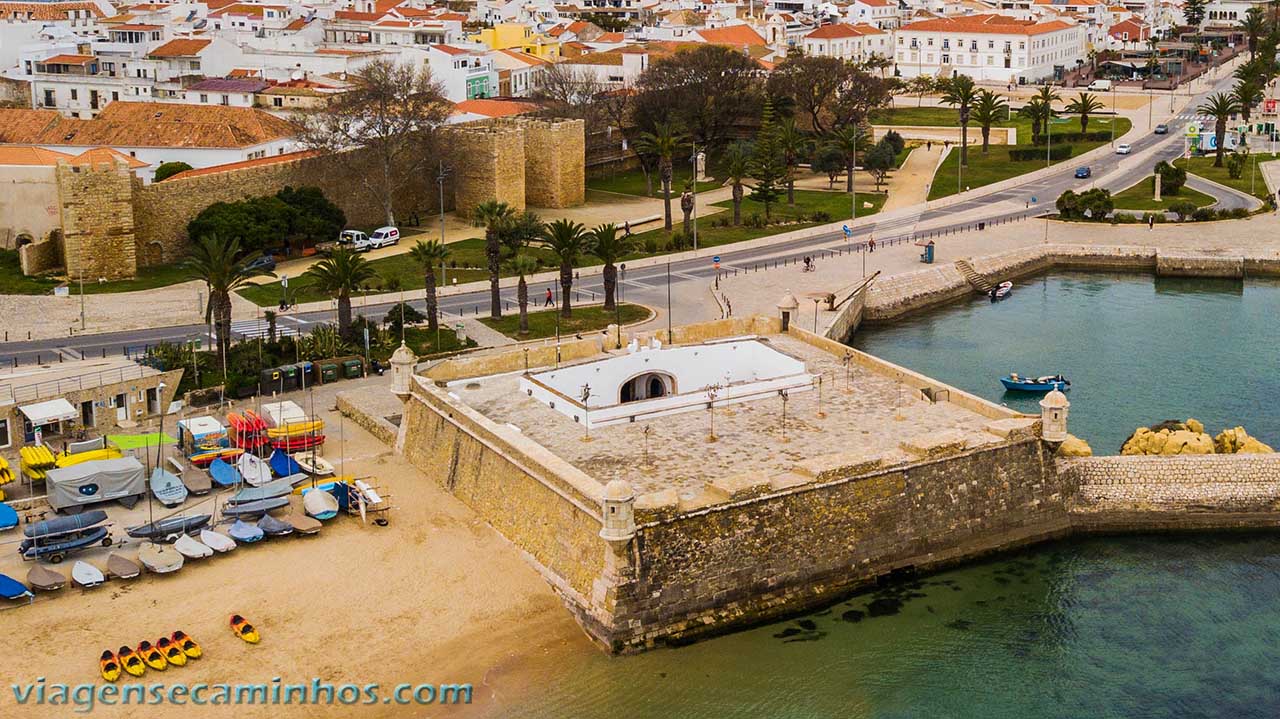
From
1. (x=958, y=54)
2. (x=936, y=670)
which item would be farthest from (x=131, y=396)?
(x=958, y=54)

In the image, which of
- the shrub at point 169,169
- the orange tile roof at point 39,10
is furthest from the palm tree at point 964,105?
the orange tile roof at point 39,10

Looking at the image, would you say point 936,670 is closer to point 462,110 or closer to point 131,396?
point 131,396

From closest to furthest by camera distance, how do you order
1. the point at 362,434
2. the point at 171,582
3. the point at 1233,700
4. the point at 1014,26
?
the point at 1233,700
the point at 171,582
the point at 362,434
the point at 1014,26

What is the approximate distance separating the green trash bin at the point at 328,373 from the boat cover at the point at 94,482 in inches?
450

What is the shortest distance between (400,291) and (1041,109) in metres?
58.0

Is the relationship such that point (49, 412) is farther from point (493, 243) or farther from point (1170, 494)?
point (1170, 494)

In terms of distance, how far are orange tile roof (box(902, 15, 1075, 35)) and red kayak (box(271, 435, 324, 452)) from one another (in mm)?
120213

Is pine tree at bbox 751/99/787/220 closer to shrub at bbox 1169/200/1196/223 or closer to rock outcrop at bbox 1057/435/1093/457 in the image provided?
shrub at bbox 1169/200/1196/223

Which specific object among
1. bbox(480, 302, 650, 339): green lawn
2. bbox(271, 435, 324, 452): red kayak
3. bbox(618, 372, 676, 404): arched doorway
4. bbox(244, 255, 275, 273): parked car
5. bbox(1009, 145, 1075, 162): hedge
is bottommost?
bbox(271, 435, 324, 452): red kayak

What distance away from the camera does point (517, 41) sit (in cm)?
14262

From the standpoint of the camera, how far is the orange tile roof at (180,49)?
11669cm

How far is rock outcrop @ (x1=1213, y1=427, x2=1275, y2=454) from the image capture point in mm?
47750

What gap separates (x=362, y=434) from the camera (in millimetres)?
50594

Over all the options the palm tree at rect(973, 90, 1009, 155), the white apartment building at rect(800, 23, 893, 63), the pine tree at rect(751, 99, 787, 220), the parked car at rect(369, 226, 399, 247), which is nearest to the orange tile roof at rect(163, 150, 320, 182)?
the parked car at rect(369, 226, 399, 247)
